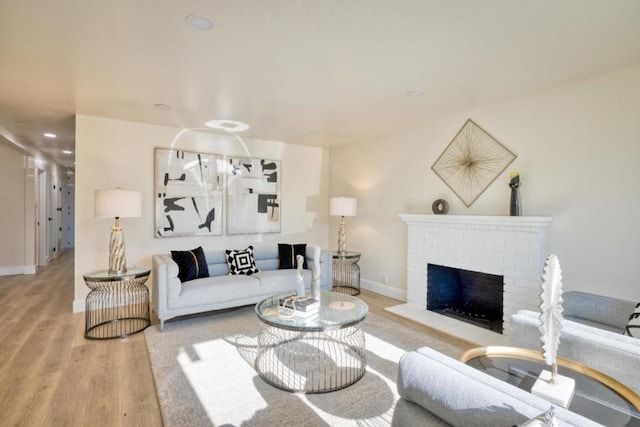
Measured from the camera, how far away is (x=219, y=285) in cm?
370

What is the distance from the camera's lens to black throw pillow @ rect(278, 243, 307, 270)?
4.54 m

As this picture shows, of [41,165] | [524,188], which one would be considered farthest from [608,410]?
[41,165]

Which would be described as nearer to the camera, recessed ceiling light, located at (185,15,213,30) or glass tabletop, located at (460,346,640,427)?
glass tabletop, located at (460,346,640,427)

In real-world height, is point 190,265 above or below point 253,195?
below

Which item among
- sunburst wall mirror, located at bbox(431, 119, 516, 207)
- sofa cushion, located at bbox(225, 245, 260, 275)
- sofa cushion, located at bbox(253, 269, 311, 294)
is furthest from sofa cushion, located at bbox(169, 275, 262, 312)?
sunburst wall mirror, located at bbox(431, 119, 516, 207)

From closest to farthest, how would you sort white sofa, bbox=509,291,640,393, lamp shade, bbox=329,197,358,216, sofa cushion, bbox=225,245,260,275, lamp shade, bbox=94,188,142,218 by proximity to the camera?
white sofa, bbox=509,291,640,393
lamp shade, bbox=94,188,142,218
sofa cushion, bbox=225,245,260,275
lamp shade, bbox=329,197,358,216

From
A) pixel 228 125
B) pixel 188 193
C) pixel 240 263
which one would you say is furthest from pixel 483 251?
pixel 188 193

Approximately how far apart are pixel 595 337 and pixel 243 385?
2.21 meters

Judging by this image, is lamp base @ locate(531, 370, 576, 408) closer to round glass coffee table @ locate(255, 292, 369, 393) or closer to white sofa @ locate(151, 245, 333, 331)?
round glass coffee table @ locate(255, 292, 369, 393)

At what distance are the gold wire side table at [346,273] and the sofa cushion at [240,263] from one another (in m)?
1.24

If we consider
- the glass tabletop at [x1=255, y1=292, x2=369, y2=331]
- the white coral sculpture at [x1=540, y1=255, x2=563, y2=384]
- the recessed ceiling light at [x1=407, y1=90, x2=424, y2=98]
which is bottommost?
the glass tabletop at [x1=255, y1=292, x2=369, y2=331]

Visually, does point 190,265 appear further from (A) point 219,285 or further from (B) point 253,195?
(B) point 253,195

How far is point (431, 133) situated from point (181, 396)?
3.84m

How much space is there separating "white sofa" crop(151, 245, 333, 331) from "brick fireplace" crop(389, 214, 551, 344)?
1181 millimetres
